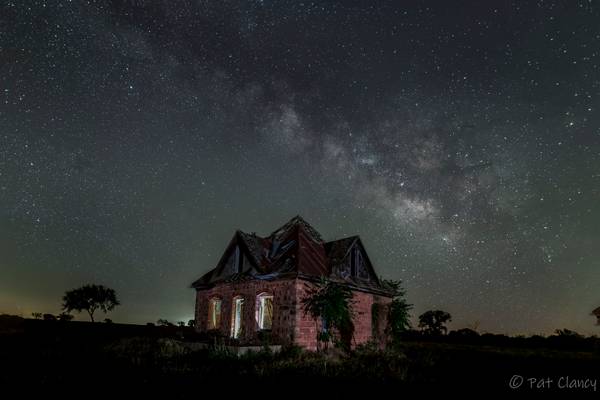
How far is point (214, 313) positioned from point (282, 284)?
565 centimetres

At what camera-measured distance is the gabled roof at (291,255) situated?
18141 mm

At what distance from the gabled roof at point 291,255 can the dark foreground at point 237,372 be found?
3.45m

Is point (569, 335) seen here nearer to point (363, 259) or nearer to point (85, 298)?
point (363, 259)

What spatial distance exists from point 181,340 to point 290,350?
5310 millimetres

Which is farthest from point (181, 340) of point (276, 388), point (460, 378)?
point (460, 378)

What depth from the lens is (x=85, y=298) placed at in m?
40.5

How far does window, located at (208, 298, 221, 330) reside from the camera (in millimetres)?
20800

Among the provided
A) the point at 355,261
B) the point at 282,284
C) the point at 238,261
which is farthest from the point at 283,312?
the point at 355,261

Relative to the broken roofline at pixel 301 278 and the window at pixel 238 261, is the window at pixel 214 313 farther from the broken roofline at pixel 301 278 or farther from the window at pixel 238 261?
the window at pixel 238 261

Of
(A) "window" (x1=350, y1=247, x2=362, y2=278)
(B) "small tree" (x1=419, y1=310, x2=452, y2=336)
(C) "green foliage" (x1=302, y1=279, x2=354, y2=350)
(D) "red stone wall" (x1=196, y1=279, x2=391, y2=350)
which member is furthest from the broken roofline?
(B) "small tree" (x1=419, y1=310, x2=452, y2=336)

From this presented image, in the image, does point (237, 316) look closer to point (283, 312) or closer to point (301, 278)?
point (283, 312)

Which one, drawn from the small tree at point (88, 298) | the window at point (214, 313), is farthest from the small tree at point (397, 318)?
the small tree at point (88, 298)

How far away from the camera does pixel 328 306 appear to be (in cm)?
1703

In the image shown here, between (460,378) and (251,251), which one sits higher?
(251,251)
